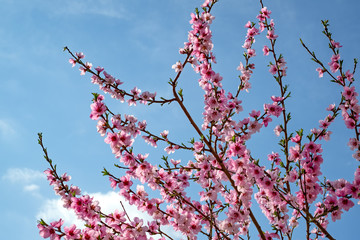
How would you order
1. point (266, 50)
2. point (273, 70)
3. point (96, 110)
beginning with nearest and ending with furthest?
point (96, 110)
point (273, 70)
point (266, 50)

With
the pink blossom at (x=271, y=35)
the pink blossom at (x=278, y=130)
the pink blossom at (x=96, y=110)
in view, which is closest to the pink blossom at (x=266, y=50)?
the pink blossom at (x=271, y=35)

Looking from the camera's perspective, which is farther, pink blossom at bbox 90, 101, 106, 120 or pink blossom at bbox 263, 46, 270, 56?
pink blossom at bbox 263, 46, 270, 56

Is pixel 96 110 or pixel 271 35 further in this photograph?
pixel 271 35

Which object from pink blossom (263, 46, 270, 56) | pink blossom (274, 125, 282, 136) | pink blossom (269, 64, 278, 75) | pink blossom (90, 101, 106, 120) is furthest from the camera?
pink blossom (263, 46, 270, 56)

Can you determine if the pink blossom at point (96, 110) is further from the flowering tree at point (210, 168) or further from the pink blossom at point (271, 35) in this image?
the pink blossom at point (271, 35)

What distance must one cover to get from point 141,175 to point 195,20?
9.08 ft

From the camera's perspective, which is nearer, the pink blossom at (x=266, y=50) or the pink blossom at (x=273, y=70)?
the pink blossom at (x=273, y=70)

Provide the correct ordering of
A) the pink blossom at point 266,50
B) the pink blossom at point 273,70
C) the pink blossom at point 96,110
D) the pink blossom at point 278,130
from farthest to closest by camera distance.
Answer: the pink blossom at point 266,50 → the pink blossom at point 273,70 → the pink blossom at point 278,130 → the pink blossom at point 96,110

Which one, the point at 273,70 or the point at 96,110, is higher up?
the point at 273,70

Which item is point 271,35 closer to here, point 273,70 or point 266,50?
point 266,50

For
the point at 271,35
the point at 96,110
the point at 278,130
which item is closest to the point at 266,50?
the point at 271,35

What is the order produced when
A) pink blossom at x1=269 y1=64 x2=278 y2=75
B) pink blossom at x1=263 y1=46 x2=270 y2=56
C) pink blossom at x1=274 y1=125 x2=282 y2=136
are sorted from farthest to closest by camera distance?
pink blossom at x1=263 y1=46 x2=270 y2=56 → pink blossom at x1=269 y1=64 x2=278 y2=75 → pink blossom at x1=274 y1=125 x2=282 y2=136

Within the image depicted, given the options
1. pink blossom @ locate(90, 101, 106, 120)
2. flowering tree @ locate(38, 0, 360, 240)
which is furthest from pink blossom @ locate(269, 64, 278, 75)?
pink blossom @ locate(90, 101, 106, 120)

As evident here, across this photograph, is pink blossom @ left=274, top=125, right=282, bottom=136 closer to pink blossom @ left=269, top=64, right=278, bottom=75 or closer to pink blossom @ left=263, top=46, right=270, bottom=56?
pink blossom @ left=269, top=64, right=278, bottom=75
